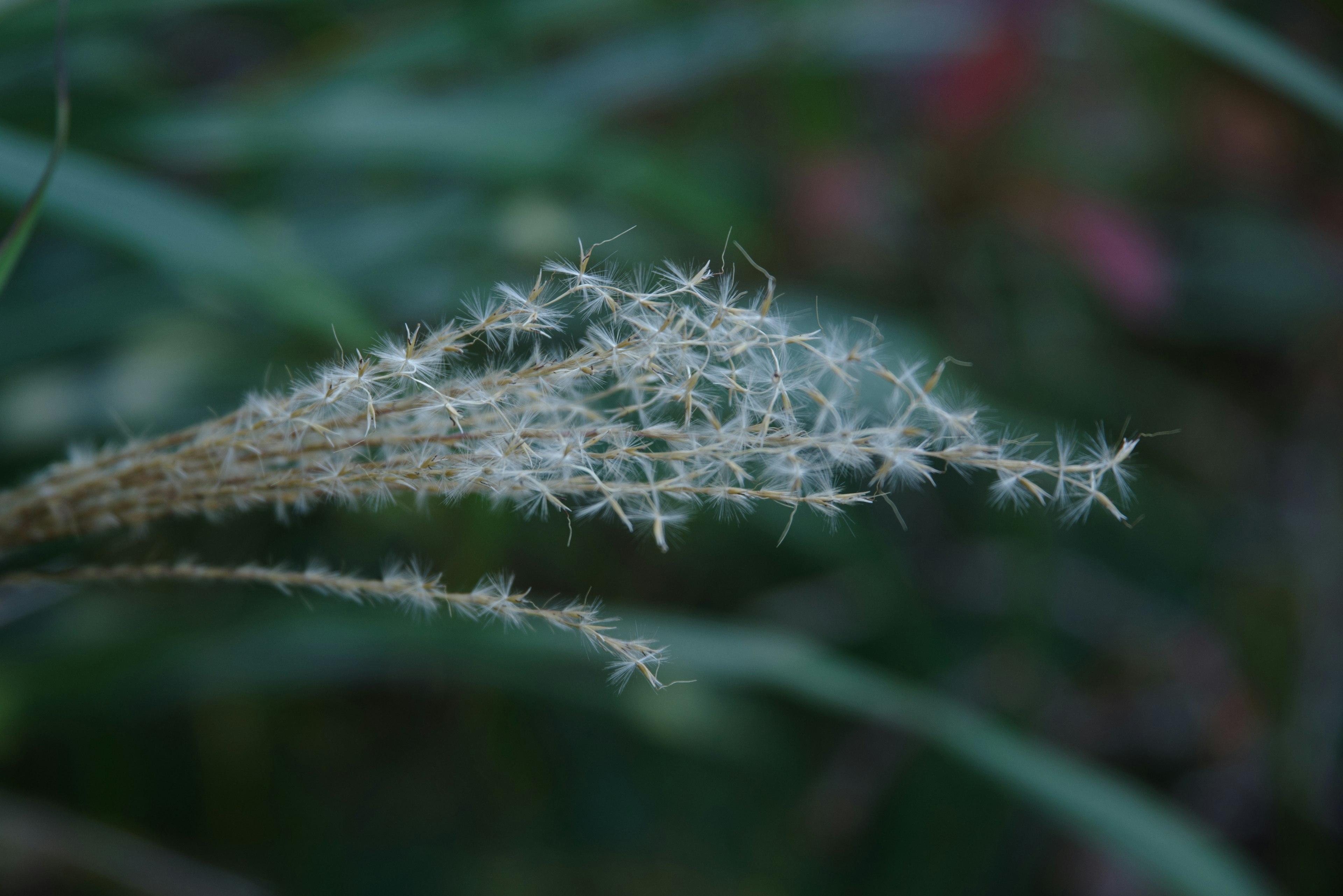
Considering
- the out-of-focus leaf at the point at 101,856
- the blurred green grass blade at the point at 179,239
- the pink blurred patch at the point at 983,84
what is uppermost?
the pink blurred patch at the point at 983,84

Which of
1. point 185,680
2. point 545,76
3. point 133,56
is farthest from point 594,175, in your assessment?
point 185,680

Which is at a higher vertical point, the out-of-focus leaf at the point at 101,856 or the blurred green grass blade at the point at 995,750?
the blurred green grass blade at the point at 995,750

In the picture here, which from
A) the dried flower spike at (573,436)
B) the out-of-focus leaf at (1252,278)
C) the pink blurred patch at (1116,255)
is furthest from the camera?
the out-of-focus leaf at (1252,278)

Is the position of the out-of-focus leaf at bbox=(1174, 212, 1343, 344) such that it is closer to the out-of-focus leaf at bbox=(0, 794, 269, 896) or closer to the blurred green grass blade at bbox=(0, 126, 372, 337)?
the blurred green grass blade at bbox=(0, 126, 372, 337)

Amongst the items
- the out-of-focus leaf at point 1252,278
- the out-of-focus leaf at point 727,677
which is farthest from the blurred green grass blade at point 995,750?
the out-of-focus leaf at point 1252,278

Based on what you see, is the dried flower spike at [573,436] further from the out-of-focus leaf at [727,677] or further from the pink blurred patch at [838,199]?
the pink blurred patch at [838,199]

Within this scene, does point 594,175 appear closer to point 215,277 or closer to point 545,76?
point 545,76

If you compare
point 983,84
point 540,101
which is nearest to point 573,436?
point 540,101

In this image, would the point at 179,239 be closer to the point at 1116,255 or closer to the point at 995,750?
the point at 995,750
